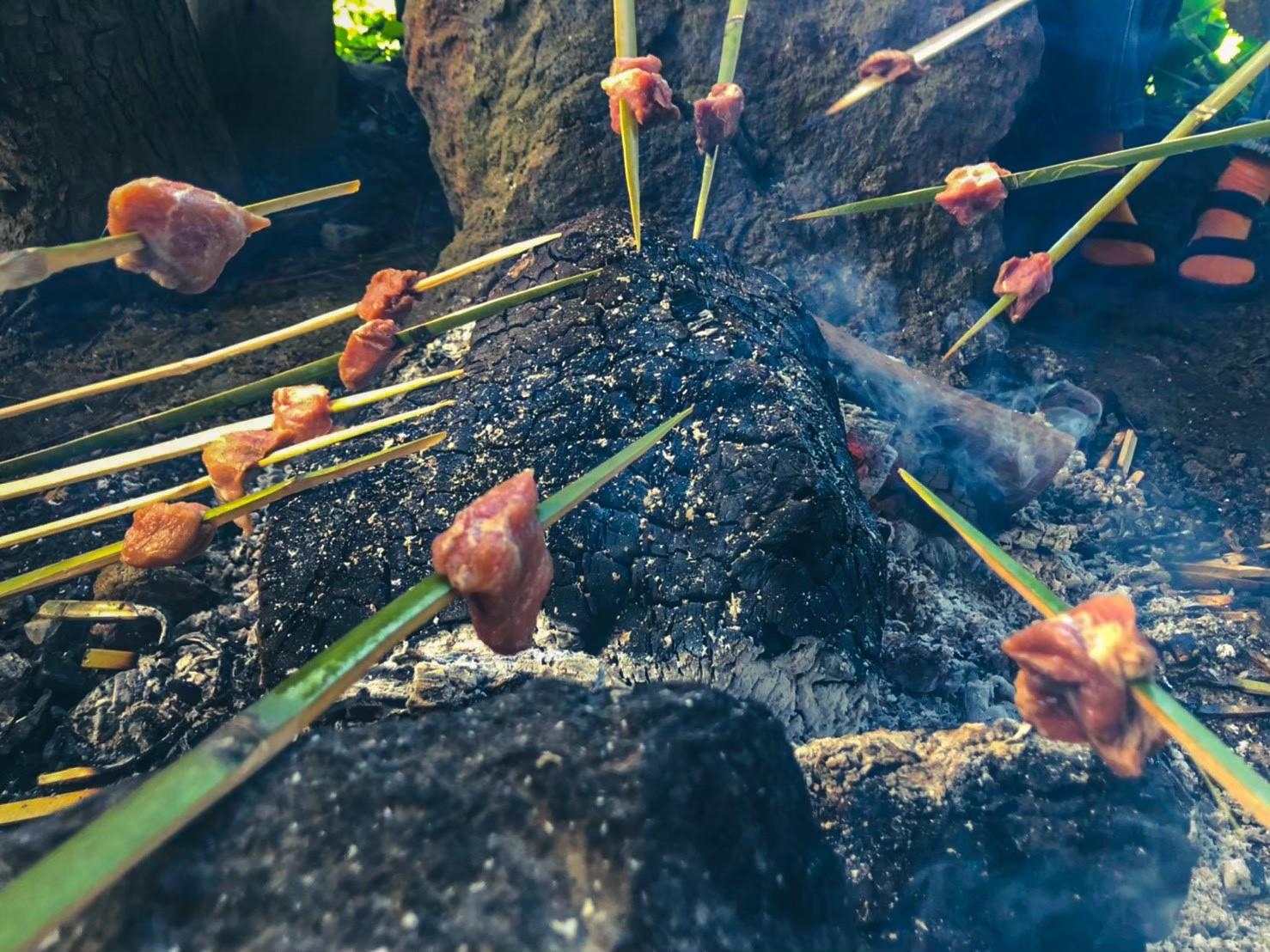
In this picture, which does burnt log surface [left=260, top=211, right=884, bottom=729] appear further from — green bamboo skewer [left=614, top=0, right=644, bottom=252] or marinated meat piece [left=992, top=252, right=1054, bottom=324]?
marinated meat piece [left=992, top=252, right=1054, bottom=324]

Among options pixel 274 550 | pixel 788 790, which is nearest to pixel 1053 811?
pixel 788 790

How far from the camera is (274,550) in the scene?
7.61 feet

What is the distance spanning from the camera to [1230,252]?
4258 mm

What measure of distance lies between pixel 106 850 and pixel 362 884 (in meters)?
0.38

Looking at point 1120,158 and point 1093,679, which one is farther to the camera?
point 1120,158

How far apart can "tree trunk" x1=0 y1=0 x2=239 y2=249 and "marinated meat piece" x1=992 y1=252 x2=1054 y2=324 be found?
4.00 meters

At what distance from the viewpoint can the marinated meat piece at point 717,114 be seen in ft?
9.48

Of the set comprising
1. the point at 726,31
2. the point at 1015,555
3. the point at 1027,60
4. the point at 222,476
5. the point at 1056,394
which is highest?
the point at 726,31

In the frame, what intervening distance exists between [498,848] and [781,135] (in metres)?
3.69

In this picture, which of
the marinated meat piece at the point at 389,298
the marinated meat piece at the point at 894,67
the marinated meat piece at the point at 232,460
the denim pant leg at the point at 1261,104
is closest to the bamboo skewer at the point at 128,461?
the marinated meat piece at the point at 232,460

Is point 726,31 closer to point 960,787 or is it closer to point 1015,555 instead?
point 1015,555

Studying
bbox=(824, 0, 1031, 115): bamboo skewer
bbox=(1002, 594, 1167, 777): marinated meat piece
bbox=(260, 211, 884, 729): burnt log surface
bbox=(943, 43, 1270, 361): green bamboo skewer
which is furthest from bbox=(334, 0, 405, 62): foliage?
bbox=(1002, 594, 1167, 777): marinated meat piece

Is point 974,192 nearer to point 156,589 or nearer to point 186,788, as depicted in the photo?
point 186,788

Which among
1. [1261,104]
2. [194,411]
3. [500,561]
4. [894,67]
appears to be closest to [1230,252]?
[1261,104]
